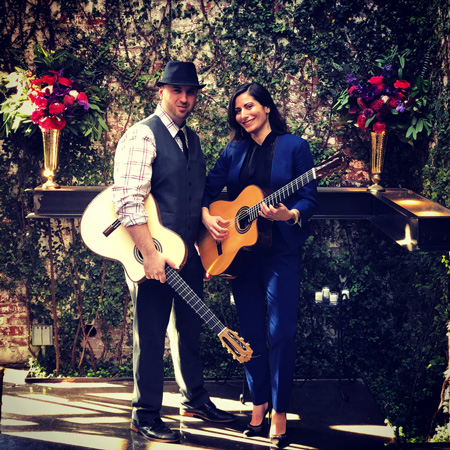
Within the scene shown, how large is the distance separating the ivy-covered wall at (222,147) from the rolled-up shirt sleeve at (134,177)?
4.69 ft

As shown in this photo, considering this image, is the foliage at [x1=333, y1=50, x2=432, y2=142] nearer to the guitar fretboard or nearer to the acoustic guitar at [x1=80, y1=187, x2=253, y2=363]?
the guitar fretboard

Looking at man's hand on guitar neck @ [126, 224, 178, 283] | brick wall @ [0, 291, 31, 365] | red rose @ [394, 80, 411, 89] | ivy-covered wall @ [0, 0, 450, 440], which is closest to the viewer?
man's hand on guitar neck @ [126, 224, 178, 283]

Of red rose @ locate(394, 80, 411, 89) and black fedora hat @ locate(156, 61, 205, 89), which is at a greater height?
red rose @ locate(394, 80, 411, 89)

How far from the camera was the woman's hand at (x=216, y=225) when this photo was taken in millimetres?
3463

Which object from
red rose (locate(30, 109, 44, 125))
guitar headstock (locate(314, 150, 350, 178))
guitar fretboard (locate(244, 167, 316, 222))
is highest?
red rose (locate(30, 109, 44, 125))

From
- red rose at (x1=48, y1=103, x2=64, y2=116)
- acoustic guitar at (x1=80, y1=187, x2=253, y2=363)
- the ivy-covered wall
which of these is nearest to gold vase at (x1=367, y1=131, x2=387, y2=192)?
the ivy-covered wall

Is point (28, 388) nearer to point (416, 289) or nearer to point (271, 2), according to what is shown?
point (416, 289)

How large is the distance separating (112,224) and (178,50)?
1828 millimetres

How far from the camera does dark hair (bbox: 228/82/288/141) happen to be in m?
3.45

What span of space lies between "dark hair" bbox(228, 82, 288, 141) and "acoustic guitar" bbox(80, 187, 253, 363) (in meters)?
0.70

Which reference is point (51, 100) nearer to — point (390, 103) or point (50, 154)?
point (50, 154)

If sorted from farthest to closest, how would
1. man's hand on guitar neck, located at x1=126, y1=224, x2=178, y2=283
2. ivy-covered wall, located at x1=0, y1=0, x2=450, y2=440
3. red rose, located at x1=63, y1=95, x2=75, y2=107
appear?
1. ivy-covered wall, located at x1=0, y1=0, x2=450, y2=440
2. red rose, located at x1=63, y1=95, x2=75, y2=107
3. man's hand on guitar neck, located at x1=126, y1=224, x2=178, y2=283

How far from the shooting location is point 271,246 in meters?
3.44

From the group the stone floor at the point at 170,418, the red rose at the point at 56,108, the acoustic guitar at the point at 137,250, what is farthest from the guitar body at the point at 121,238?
the red rose at the point at 56,108
